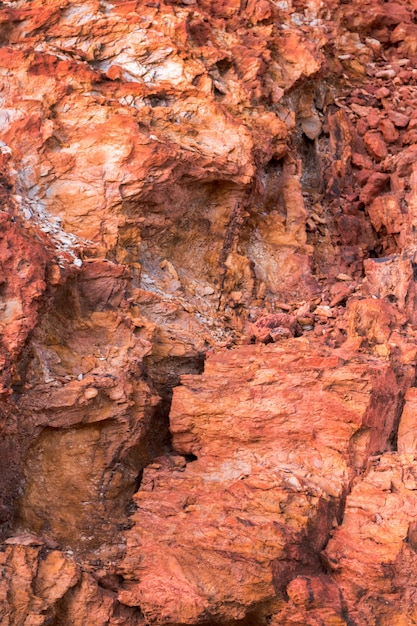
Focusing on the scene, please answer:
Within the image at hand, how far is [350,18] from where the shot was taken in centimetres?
1442

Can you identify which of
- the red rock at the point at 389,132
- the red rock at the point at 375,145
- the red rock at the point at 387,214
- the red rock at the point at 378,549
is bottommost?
the red rock at the point at 378,549

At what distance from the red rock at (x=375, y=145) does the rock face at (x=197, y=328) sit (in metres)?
0.04

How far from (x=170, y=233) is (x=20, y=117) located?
2195mm

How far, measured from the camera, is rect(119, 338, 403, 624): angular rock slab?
25.0 ft

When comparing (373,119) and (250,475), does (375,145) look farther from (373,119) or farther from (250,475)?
(250,475)

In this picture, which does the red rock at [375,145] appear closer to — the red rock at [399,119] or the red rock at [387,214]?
the red rock at [399,119]

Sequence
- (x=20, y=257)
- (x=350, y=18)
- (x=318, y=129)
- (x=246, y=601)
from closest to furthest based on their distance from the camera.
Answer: (x=246, y=601) < (x=20, y=257) < (x=318, y=129) < (x=350, y=18)

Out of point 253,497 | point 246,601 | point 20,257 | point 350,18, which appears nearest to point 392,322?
point 253,497

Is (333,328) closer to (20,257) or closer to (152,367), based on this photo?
(152,367)

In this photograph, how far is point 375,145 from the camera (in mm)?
12461

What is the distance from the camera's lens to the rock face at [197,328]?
303 inches

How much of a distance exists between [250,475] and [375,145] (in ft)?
20.1

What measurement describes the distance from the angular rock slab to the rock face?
0.07 feet

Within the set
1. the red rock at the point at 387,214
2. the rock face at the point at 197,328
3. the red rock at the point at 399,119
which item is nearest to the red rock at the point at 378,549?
the rock face at the point at 197,328
